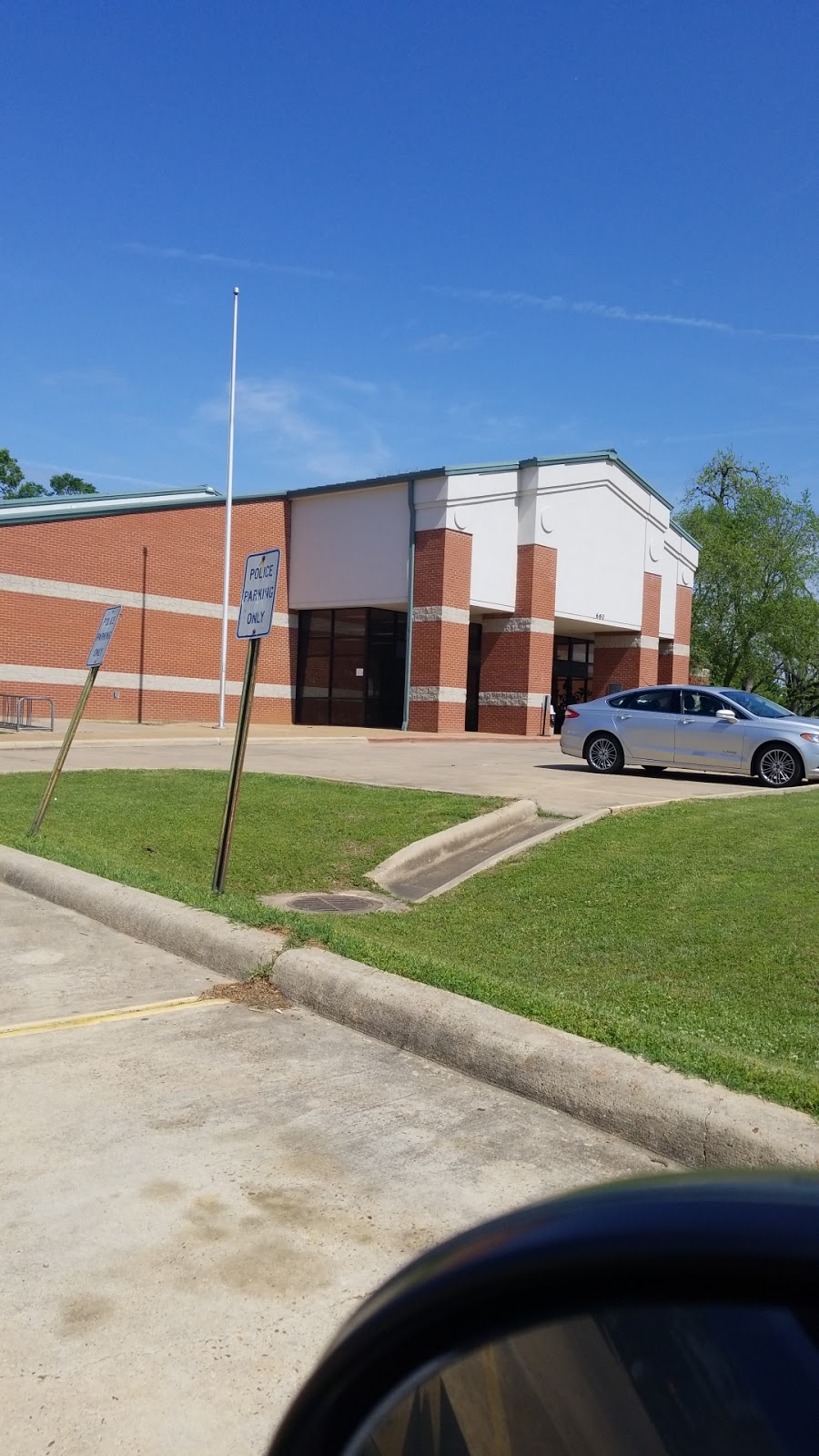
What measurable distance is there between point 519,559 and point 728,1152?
1332 inches

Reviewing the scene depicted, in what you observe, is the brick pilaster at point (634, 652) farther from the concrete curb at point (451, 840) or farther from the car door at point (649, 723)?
the concrete curb at point (451, 840)

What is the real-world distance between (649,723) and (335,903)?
10107 mm

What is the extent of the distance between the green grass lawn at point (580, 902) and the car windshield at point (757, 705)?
318cm

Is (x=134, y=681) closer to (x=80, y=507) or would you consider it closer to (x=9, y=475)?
(x=80, y=507)

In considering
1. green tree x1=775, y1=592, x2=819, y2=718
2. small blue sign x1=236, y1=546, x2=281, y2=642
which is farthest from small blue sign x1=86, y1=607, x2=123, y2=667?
green tree x1=775, y1=592, x2=819, y2=718

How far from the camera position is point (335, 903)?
920 centimetres

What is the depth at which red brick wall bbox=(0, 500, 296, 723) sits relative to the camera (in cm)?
3141

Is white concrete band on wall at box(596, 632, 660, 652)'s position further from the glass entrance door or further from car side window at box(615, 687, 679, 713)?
car side window at box(615, 687, 679, 713)

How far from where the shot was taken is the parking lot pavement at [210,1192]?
289 cm

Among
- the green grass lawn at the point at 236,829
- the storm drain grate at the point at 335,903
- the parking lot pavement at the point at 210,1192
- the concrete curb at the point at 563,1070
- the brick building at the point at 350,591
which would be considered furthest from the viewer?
the brick building at the point at 350,591

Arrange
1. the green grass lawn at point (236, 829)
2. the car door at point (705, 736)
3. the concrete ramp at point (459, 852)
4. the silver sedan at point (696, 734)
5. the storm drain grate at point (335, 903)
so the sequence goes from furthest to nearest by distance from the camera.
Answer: the car door at point (705, 736) < the silver sedan at point (696, 734) < the concrete ramp at point (459, 852) < the green grass lawn at point (236, 829) < the storm drain grate at point (335, 903)

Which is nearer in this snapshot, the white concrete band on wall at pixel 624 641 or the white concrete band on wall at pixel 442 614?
the white concrete band on wall at pixel 442 614

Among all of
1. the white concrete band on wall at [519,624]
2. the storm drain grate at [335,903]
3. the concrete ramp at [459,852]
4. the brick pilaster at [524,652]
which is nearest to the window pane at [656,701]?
the concrete ramp at [459,852]

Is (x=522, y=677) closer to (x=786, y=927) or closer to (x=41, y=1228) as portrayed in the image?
(x=786, y=927)
